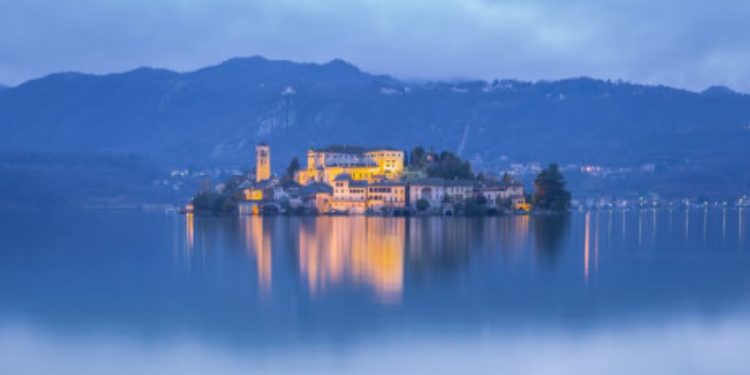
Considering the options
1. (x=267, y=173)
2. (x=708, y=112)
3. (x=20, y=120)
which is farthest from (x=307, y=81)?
(x=267, y=173)

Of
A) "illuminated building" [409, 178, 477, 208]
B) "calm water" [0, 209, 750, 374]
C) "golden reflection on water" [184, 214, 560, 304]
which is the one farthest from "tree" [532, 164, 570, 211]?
"calm water" [0, 209, 750, 374]

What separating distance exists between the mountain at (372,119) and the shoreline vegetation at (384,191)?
174 feet

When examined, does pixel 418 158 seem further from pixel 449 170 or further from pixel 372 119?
pixel 372 119

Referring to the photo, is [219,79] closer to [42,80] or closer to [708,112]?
[42,80]

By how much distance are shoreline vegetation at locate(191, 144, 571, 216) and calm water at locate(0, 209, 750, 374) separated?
23.4 metres

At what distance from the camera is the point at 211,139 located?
525 feet

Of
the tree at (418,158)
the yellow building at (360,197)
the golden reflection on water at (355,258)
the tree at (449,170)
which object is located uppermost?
the tree at (418,158)

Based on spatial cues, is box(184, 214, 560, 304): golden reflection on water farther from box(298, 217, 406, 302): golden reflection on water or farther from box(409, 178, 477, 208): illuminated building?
box(409, 178, 477, 208): illuminated building

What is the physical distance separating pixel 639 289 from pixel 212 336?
9568 mm

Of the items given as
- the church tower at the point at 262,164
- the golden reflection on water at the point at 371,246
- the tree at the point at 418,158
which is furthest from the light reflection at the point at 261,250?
the church tower at the point at 262,164

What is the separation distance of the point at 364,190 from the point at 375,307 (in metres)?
41.7

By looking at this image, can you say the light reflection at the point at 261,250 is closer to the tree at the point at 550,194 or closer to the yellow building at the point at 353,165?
the yellow building at the point at 353,165

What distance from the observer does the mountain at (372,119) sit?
130875mm

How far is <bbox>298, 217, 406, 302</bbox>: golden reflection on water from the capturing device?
70.8ft
